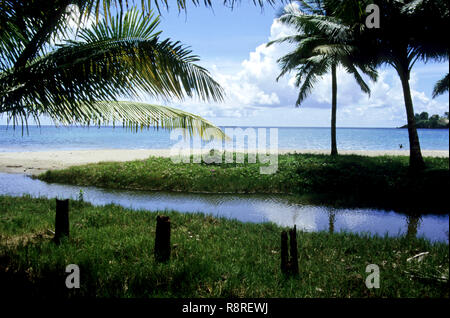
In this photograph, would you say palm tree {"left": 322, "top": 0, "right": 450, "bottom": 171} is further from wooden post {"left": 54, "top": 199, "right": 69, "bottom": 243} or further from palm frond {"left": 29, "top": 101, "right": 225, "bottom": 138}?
wooden post {"left": 54, "top": 199, "right": 69, "bottom": 243}

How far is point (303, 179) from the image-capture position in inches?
521

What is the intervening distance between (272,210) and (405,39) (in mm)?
10167

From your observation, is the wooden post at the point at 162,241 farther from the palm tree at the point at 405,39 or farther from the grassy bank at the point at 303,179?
the palm tree at the point at 405,39

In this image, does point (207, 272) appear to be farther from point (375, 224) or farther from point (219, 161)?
point (219, 161)

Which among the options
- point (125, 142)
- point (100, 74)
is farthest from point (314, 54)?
point (125, 142)

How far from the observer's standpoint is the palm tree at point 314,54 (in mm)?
15828

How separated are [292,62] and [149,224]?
1668 cm

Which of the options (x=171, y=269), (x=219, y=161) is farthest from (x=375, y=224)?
(x=219, y=161)

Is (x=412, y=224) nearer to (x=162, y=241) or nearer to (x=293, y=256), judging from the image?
(x=293, y=256)

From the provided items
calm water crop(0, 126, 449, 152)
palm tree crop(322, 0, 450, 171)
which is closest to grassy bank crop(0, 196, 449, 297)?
palm tree crop(322, 0, 450, 171)

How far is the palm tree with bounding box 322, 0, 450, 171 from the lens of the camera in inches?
518

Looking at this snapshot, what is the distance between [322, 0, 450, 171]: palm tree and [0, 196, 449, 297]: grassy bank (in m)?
10.1

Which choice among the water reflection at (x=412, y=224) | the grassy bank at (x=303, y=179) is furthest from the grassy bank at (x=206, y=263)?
the grassy bank at (x=303, y=179)

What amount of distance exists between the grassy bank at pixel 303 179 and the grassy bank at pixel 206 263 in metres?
5.18
